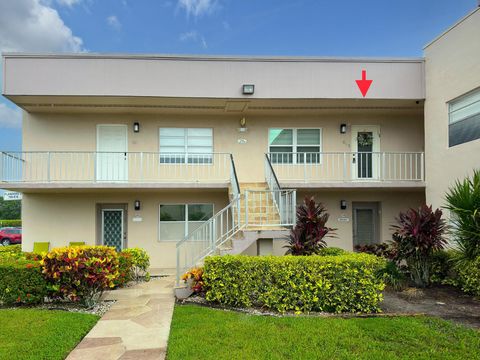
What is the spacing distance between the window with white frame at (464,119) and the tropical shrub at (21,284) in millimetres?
10699

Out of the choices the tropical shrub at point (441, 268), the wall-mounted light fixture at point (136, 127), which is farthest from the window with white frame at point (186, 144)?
the tropical shrub at point (441, 268)

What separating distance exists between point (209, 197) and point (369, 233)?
5897 millimetres

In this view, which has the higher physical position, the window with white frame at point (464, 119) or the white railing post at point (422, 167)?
the window with white frame at point (464, 119)

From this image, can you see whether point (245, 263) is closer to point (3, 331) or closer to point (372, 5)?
point (3, 331)

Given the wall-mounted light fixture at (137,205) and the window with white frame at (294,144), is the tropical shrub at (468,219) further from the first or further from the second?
the wall-mounted light fixture at (137,205)

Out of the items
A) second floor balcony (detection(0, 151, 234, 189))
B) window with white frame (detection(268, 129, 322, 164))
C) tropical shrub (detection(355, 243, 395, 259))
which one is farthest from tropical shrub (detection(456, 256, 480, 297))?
second floor balcony (detection(0, 151, 234, 189))

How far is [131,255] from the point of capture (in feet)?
30.6

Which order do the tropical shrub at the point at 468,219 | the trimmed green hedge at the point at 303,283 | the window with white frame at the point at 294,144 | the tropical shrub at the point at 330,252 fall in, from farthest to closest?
the window with white frame at the point at 294,144 → the tropical shrub at the point at 330,252 → the tropical shrub at the point at 468,219 → the trimmed green hedge at the point at 303,283

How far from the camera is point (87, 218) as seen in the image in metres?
11.9

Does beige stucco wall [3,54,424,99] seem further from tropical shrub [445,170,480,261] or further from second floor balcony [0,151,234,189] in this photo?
tropical shrub [445,170,480,261]

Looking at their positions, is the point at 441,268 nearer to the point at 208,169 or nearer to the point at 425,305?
the point at 425,305

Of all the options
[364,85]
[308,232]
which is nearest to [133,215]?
[308,232]

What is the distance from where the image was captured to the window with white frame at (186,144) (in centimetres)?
1212

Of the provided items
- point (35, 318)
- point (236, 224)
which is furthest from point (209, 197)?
point (35, 318)
